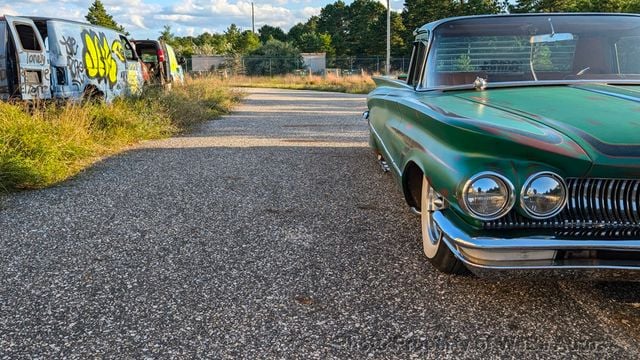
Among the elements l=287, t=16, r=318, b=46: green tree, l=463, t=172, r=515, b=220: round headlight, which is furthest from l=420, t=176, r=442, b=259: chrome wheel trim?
l=287, t=16, r=318, b=46: green tree

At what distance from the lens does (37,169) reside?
561 centimetres

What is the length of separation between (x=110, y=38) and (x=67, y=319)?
387 inches

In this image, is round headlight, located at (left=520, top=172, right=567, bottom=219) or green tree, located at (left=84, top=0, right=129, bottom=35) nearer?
round headlight, located at (left=520, top=172, right=567, bottom=219)

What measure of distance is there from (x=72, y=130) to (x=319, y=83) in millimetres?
25229

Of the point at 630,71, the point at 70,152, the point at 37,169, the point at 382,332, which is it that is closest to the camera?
the point at 382,332

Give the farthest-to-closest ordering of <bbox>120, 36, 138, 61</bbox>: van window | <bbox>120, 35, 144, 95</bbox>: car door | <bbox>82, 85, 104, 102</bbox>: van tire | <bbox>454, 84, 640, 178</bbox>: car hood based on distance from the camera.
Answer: <bbox>120, 36, 138, 61</bbox>: van window
<bbox>120, 35, 144, 95</bbox>: car door
<bbox>82, 85, 104, 102</bbox>: van tire
<bbox>454, 84, 640, 178</bbox>: car hood

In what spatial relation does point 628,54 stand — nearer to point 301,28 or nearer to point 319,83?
point 319,83

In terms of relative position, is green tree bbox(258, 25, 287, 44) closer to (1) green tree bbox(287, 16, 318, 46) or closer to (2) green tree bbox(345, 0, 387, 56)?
(1) green tree bbox(287, 16, 318, 46)

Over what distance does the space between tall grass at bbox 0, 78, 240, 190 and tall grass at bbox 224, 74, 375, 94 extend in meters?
15.9

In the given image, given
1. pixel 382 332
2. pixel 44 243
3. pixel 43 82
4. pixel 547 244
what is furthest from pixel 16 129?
pixel 547 244

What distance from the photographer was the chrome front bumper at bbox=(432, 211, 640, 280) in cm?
221

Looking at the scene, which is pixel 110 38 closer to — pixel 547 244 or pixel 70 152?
pixel 70 152

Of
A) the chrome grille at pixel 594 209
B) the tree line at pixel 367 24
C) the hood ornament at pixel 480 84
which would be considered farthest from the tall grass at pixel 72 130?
the tree line at pixel 367 24

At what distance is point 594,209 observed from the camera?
7.48ft
